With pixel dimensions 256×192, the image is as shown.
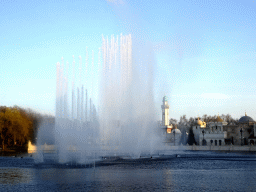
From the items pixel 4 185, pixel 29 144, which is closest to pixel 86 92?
pixel 4 185

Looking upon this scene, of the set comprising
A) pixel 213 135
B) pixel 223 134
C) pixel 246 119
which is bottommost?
pixel 213 135

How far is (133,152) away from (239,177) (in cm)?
2313

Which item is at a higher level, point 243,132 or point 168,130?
point 168,130

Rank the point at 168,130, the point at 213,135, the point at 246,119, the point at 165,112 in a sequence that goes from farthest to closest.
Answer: the point at 165,112
the point at 168,130
the point at 246,119
the point at 213,135

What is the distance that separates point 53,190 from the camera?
1975cm

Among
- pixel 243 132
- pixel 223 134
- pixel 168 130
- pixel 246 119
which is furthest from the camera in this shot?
pixel 168 130

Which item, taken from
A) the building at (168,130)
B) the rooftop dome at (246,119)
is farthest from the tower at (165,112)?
the rooftop dome at (246,119)

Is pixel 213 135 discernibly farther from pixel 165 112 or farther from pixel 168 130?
pixel 165 112

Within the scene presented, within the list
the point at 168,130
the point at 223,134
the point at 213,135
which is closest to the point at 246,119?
the point at 223,134

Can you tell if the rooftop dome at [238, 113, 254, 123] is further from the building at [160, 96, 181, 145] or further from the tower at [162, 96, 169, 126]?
the tower at [162, 96, 169, 126]

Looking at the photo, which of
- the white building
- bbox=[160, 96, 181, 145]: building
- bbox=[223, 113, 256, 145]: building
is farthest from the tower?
bbox=[223, 113, 256, 145]: building

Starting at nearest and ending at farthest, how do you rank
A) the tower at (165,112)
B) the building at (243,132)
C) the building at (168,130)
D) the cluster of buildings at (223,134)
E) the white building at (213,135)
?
the building at (243,132) → the cluster of buildings at (223,134) → the white building at (213,135) → the building at (168,130) → the tower at (165,112)

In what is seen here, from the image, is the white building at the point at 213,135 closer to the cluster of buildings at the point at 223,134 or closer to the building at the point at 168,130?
the cluster of buildings at the point at 223,134

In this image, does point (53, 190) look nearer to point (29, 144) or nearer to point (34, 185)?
point (34, 185)
